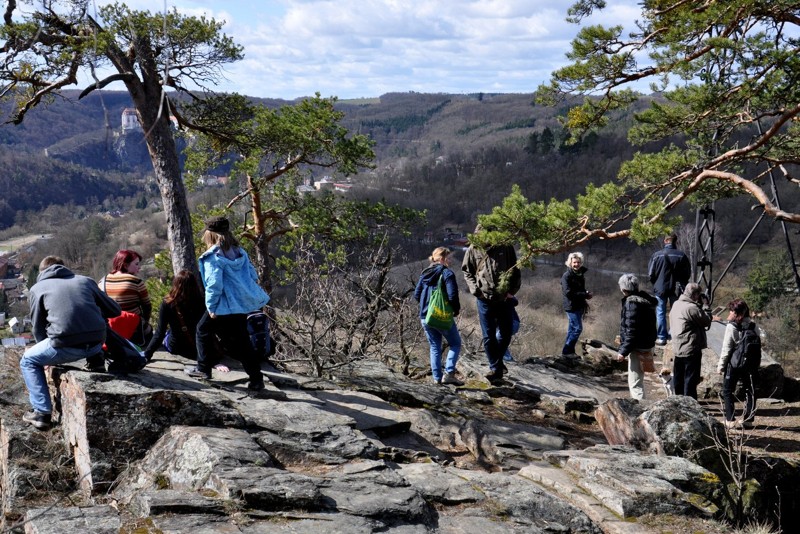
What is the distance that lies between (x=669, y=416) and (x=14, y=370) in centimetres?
→ 559

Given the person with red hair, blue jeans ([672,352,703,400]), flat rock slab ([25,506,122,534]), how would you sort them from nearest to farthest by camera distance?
→ flat rock slab ([25,506,122,534]), the person with red hair, blue jeans ([672,352,703,400])

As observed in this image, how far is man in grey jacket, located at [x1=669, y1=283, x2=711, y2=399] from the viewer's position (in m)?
6.43

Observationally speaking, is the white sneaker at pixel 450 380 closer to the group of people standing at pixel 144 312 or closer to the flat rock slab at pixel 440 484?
the group of people standing at pixel 144 312

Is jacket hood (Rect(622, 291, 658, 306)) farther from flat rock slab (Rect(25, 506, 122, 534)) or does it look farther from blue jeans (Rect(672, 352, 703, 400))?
flat rock slab (Rect(25, 506, 122, 534))

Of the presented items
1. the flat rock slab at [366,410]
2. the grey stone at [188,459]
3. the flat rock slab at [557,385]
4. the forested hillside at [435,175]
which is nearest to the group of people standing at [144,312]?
the flat rock slab at [366,410]

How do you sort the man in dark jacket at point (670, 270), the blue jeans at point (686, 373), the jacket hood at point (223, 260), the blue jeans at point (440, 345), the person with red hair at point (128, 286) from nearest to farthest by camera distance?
the jacket hood at point (223, 260) → the person with red hair at point (128, 286) → the blue jeans at point (686, 373) → the blue jeans at point (440, 345) → the man in dark jacket at point (670, 270)

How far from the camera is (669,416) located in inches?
216

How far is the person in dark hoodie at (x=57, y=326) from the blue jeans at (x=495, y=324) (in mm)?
3989

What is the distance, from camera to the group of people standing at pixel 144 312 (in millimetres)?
4535

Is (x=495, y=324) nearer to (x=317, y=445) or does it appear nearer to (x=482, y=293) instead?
(x=482, y=293)

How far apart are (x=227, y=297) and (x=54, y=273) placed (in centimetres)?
118

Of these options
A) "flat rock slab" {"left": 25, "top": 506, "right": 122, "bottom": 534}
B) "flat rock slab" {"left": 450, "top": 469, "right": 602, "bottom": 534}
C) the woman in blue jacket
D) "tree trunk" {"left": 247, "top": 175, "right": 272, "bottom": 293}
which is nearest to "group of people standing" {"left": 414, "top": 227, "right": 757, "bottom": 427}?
the woman in blue jacket

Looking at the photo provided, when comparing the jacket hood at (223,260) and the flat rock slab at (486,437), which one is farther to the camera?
the flat rock slab at (486,437)

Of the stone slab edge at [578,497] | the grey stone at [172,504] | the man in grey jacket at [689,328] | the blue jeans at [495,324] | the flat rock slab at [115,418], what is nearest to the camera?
the grey stone at [172,504]
